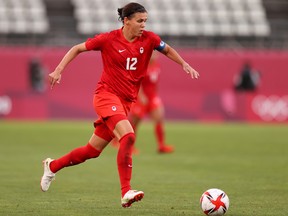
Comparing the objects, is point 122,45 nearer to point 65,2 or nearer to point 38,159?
point 38,159

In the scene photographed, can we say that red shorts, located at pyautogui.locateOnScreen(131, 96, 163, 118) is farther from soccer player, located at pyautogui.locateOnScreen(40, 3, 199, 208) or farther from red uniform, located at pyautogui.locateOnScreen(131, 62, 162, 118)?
soccer player, located at pyautogui.locateOnScreen(40, 3, 199, 208)

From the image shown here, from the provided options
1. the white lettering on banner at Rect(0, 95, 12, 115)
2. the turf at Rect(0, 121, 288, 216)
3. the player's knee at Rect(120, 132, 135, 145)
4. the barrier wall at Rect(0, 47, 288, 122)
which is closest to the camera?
the player's knee at Rect(120, 132, 135, 145)

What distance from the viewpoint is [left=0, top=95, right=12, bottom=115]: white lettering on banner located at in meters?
26.2

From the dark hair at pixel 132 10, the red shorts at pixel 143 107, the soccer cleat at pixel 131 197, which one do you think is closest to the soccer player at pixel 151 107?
the red shorts at pixel 143 107

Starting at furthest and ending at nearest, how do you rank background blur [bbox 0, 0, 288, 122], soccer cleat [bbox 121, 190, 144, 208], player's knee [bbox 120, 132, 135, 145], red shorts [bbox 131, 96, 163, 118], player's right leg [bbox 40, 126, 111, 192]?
background blur [bbox 0, 0, 288, 122]
red shorts [bbox 131, 96, 163, 118]
player's right leg [bbox 40, 126, 111, 192]
player's knee [bbox 120, 132, 135, 145]
soccer cleat [bbox 121, 190, 144, 208]

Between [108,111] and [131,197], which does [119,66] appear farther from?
[131,197]

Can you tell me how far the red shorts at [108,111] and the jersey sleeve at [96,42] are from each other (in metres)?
0.53

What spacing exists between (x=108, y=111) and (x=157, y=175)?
3808 mm

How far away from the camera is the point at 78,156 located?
943 cm

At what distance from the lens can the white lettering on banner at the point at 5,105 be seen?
26.2m

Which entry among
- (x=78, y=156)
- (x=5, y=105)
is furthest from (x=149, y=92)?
(x=5, y=105)

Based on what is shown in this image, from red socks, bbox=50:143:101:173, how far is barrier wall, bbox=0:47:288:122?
1678 centimetres

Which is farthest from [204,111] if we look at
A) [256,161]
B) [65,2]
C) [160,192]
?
[160,192]

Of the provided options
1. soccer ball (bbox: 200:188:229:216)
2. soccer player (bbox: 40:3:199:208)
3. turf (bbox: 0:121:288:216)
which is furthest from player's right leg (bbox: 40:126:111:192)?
soccer ball (bbox: 200:188:229:216)
